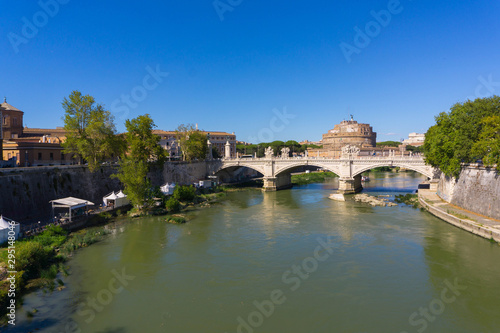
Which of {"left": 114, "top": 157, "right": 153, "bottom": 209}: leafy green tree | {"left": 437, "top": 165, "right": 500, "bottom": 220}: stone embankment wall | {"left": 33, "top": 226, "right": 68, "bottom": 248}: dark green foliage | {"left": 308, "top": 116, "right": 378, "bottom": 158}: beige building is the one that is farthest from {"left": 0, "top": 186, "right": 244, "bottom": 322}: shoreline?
{"left": 308, "top": 116, "right": 378, "bottom": 158}: beige building

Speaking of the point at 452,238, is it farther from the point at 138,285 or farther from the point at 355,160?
the point at 355,160

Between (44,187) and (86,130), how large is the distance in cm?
710

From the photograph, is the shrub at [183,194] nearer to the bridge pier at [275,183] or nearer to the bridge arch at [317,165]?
the bridge pier at [275,183]

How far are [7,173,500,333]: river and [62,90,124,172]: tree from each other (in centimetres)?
977

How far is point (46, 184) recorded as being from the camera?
24.7m

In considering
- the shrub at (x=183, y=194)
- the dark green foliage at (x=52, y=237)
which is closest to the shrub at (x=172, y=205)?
the shrub at (x=183, y=194)

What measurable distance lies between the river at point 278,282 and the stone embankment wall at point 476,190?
2.68m

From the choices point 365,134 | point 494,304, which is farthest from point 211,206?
A: point 365,134

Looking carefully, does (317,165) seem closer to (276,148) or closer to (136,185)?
(136,185)

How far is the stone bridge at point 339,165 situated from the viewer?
37.4 meters

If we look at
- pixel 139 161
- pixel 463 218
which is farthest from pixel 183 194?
pixel 463 218

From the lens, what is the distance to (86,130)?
2927cm

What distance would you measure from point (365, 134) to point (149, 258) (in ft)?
304

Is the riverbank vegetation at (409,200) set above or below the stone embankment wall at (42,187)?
below
